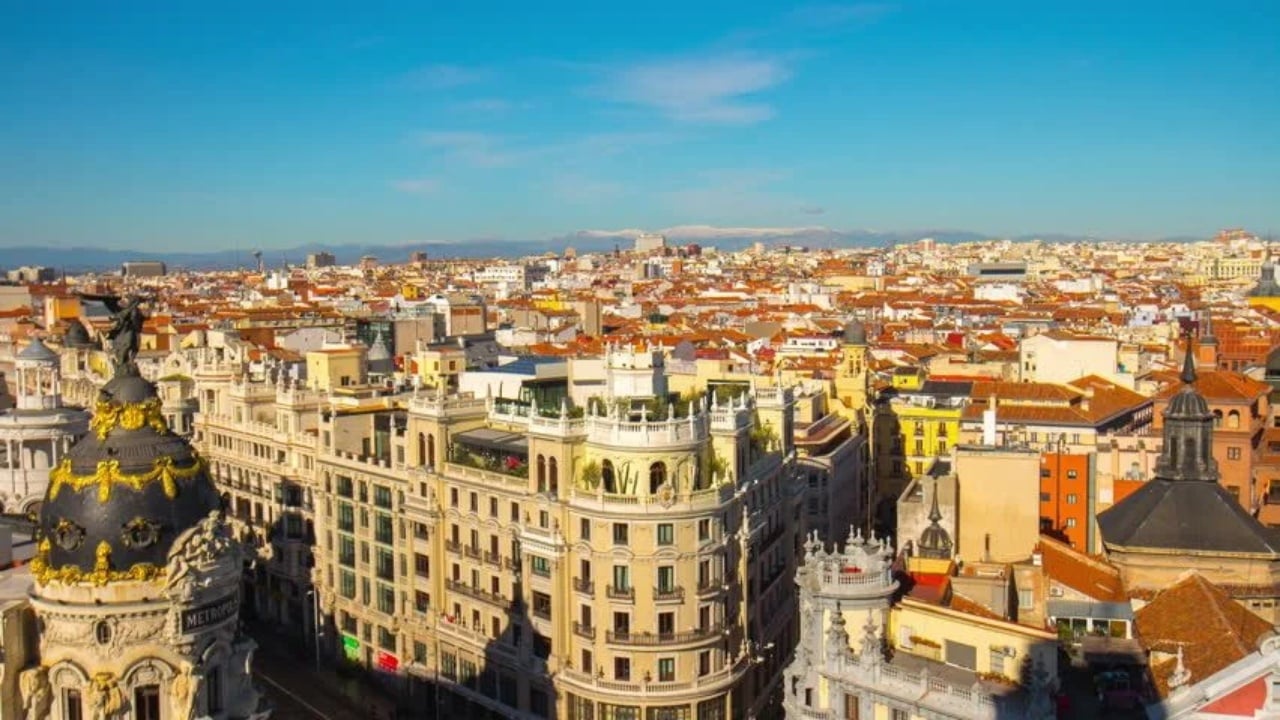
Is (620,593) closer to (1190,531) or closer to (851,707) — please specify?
(851,707)

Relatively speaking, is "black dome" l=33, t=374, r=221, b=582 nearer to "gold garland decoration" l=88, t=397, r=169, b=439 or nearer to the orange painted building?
"gold garland decoration" l=88, t=397, r=169, b=439

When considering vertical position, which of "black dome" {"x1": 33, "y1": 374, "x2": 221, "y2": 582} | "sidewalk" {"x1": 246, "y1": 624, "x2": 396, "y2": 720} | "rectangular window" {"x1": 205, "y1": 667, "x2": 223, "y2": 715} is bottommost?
"sidewalk" {"x1": 246, "y1": 624, "x2": 396, "y2": 720}

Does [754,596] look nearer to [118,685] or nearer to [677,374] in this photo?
[677,374]

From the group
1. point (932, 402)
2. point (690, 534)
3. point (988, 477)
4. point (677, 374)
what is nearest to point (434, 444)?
point (690, 534)

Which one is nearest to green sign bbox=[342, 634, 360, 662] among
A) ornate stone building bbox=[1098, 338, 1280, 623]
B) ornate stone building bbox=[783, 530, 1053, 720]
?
ornate stone building bbox=[783, 530, 1053, 720]

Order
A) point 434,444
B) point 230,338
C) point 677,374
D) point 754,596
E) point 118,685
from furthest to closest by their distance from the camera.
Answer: point 230,338
point 677,374
point 434,444
point 754,596
point 118,685
